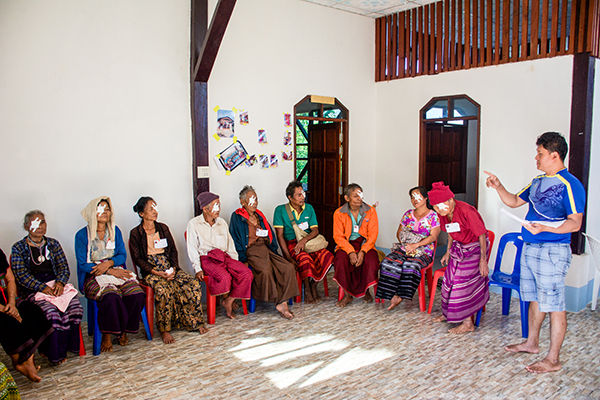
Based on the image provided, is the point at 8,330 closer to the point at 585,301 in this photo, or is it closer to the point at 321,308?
the point at 321,308

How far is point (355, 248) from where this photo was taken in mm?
4938

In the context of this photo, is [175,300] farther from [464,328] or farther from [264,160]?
[464,328]

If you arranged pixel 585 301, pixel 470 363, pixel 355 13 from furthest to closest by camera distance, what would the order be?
pixel 355 13
pixel 585 301
pixel 470 363

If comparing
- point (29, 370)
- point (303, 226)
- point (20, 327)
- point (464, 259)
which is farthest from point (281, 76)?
point (29, 370)

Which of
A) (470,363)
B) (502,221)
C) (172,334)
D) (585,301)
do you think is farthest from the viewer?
(502,221)

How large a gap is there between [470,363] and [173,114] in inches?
140

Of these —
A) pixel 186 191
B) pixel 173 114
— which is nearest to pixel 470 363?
pixel 186 191

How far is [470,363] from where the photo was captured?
135 inches

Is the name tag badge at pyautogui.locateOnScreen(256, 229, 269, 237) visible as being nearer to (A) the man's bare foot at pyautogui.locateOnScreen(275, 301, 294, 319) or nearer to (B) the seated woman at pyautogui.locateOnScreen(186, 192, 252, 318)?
(B) the seated woman at pyautogui.locateOnScreen(186, 192, 252, 318)

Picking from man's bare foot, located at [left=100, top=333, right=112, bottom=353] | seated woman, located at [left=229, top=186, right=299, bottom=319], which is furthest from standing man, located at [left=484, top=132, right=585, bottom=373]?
man's bare foot, located at [left=100, top=333, right=112, bottom=353]

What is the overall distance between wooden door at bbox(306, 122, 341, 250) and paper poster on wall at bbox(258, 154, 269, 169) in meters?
1.17

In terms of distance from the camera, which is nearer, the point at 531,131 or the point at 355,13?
the point at 531,131

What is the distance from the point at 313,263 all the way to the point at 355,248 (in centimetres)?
48

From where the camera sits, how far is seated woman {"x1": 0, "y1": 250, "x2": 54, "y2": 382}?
314 centimetres
